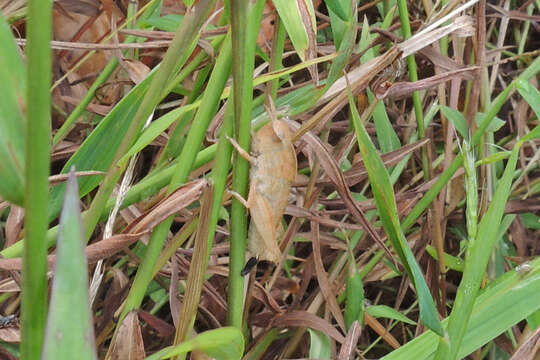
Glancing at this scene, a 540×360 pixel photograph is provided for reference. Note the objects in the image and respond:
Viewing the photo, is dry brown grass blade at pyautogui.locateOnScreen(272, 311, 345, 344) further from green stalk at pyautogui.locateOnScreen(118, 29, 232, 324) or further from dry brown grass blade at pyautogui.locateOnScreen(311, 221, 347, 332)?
green stalk at pyautogui.locateOnScreen(118, 29, 232, 324)

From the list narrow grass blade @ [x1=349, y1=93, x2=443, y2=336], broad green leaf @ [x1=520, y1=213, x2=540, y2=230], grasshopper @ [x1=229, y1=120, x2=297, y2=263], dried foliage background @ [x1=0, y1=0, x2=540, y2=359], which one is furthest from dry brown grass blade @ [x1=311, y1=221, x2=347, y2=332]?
broad green leaf @ [x1=520, y1=213, x2=540, y2=230]

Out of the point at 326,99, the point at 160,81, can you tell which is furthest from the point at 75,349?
the point at 326,99

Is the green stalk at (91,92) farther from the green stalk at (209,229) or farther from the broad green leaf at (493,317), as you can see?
the broad green leaf at (493,317)

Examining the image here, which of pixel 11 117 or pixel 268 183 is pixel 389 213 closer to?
pixel 268 183

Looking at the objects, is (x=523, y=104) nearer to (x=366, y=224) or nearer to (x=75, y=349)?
(x=366, y=224)

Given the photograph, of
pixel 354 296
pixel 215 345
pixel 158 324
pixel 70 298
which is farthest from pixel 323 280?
pixel 70 298

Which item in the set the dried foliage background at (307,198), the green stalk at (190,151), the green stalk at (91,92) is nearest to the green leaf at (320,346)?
the dried foliage background at (307,198)

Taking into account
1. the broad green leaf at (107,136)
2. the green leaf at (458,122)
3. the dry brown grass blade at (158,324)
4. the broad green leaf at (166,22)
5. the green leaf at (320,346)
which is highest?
the broad green leaf at (166,22)
